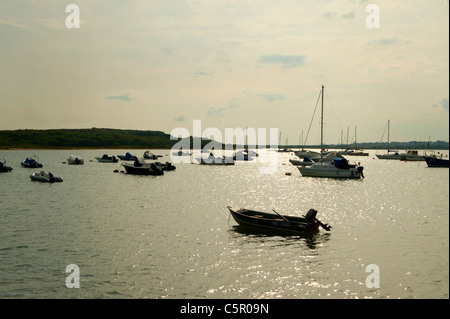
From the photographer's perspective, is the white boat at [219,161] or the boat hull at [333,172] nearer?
the boat hull at [333,172]

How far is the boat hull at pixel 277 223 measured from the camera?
32.7 m

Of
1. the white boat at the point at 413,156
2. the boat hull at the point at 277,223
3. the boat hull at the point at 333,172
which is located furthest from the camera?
the white boat at the point at 413,156

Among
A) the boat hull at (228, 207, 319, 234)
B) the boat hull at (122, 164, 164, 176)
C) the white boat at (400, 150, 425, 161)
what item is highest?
the white boat at (400, 150, 425, 161)

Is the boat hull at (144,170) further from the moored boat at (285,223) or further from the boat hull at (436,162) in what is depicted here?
the boat hull at (436,162)

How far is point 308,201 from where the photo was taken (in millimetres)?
55438

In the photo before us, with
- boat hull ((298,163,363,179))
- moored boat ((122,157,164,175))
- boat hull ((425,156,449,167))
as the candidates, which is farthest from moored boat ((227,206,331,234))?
boat hull ((425,156,449,167))

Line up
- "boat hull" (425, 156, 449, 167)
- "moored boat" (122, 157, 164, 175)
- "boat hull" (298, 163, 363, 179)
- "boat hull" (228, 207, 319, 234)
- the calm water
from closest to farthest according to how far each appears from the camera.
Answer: the calm water, "boat hull" (228, 207, 319, 234), "boat hull" (298, 163, 363, 179), "moored boat" (122, 157, 164, 175), "boat hull" (425, 156, 449, 167)

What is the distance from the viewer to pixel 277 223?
3312cm

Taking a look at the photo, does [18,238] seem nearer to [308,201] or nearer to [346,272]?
[346,272]

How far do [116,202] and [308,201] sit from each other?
26.9m

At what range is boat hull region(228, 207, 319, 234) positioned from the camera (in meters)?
32.7

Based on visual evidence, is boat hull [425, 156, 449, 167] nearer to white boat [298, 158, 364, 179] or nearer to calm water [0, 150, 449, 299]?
white boat [298, 158, 364, 179]

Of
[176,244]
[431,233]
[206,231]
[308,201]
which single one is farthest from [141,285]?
[308,201]

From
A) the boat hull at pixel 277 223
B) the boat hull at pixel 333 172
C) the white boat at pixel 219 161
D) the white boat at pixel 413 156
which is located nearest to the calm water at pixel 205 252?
the boat hull at pixel 277 223
